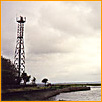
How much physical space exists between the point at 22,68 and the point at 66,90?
41293 millimetres

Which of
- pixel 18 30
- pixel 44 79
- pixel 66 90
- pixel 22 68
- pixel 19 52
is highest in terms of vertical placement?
pixel 18 30

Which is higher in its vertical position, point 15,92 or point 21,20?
point 21,20

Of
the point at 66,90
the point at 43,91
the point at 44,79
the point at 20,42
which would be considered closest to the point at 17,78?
the point at 43,91

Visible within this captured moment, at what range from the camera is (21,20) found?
75625 mm

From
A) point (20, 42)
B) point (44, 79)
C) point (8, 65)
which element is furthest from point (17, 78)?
point (44, 79)

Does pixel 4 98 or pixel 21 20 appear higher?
pixel 21 20

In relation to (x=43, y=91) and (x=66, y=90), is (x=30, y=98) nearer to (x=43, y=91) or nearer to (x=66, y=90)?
(x=43, y=91)

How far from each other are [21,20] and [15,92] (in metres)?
36.4

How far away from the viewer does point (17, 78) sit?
6588 cm

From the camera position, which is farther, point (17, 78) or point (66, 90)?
point (66, 90)

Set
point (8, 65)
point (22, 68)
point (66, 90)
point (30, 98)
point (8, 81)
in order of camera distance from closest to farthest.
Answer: point (30, 98)
point (8, 81)
point (8, 65)
point (22, 68)
point (66, 90)

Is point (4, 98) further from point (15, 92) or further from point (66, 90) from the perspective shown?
point (66, 90)

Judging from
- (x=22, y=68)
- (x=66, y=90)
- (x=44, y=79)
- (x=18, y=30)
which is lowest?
(x=66, y=90)

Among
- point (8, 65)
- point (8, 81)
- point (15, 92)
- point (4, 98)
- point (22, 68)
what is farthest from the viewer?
point (22, 68)
